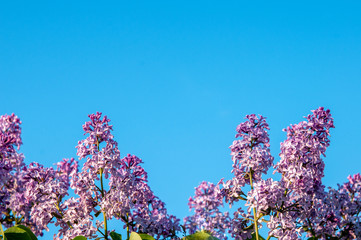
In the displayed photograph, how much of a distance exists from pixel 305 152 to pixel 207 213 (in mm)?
2749

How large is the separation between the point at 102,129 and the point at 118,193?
A: 0.95m

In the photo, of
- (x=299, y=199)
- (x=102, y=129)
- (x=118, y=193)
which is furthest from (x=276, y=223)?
(x=102, y=129)

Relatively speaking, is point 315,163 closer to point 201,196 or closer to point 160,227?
point 160,227

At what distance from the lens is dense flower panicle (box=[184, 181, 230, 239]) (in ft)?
27.1

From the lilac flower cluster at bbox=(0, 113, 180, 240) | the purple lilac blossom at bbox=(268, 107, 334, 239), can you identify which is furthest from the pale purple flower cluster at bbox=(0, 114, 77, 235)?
the purple lilac blossom at bbox=(268, 107, 334, 239)

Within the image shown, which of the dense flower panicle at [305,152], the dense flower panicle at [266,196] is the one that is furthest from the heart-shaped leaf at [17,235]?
the dense flower panicle at [305,152]

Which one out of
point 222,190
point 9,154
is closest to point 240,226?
point 222,190

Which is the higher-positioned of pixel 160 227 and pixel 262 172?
pixel 262 172

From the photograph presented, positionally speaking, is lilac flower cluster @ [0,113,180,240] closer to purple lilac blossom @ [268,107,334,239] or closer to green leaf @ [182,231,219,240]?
green leaf @ [182,231,219,240]

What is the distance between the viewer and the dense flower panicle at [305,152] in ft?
23.9

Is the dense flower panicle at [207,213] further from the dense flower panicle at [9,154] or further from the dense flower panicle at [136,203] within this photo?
the dense flower panicle at [9,154]

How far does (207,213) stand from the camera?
370 inches

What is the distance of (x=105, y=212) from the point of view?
683 centimetres

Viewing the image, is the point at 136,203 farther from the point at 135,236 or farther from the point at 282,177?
the point at 282,177
